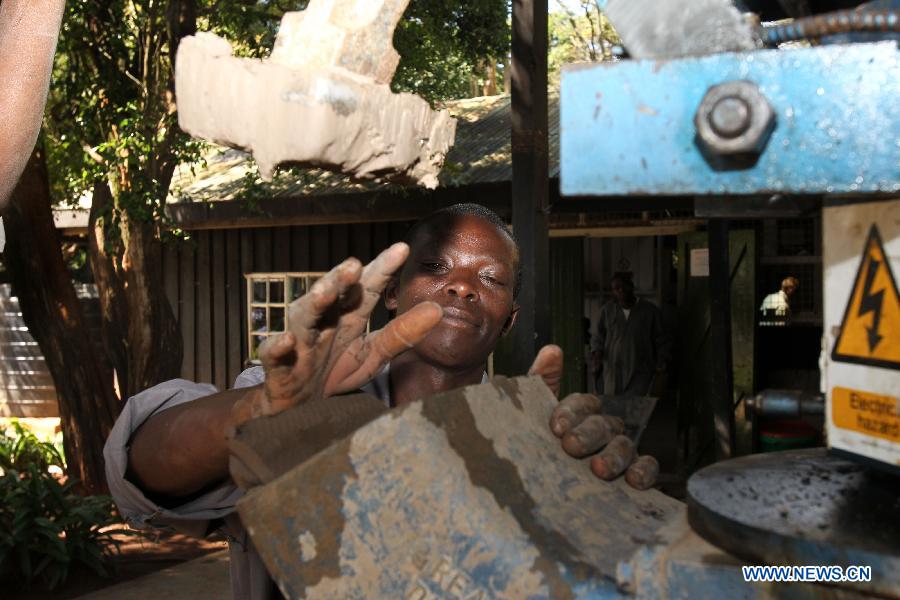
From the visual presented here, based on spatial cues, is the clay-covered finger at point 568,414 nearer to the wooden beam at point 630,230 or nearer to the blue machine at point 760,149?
the blue machine at point 760,149

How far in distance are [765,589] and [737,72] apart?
57 cm

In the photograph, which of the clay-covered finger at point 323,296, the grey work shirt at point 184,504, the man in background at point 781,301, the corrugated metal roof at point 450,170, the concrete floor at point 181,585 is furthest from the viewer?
the man in background at point 781,301

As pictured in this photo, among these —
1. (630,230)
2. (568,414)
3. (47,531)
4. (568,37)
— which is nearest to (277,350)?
(568,414)

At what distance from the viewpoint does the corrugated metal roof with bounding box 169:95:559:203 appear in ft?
23.2

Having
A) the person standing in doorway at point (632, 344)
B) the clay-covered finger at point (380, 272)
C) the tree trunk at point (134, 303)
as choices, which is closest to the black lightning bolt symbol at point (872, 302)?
the clay-covered finger at point (380, 272)

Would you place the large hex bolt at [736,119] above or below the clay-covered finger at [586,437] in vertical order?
above

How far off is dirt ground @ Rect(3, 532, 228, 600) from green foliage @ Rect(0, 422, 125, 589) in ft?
0.21

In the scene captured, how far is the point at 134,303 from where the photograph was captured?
6.75 m

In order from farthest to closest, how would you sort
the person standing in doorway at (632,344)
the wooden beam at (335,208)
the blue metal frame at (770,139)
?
the person standing in doorway at (632,344) → the wooden beam at (335,208) → the blue metal frame at (770,139)

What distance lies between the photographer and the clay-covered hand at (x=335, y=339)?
1.22m

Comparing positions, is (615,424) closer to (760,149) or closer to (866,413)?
(866,413)

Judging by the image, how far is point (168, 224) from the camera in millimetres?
6516

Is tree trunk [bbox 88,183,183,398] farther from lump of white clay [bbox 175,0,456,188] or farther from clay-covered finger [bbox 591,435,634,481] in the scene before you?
clay-covered finger [bbox 591,435,634,481]

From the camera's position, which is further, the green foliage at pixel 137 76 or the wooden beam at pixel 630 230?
the wooden beam at pixel 630 230
